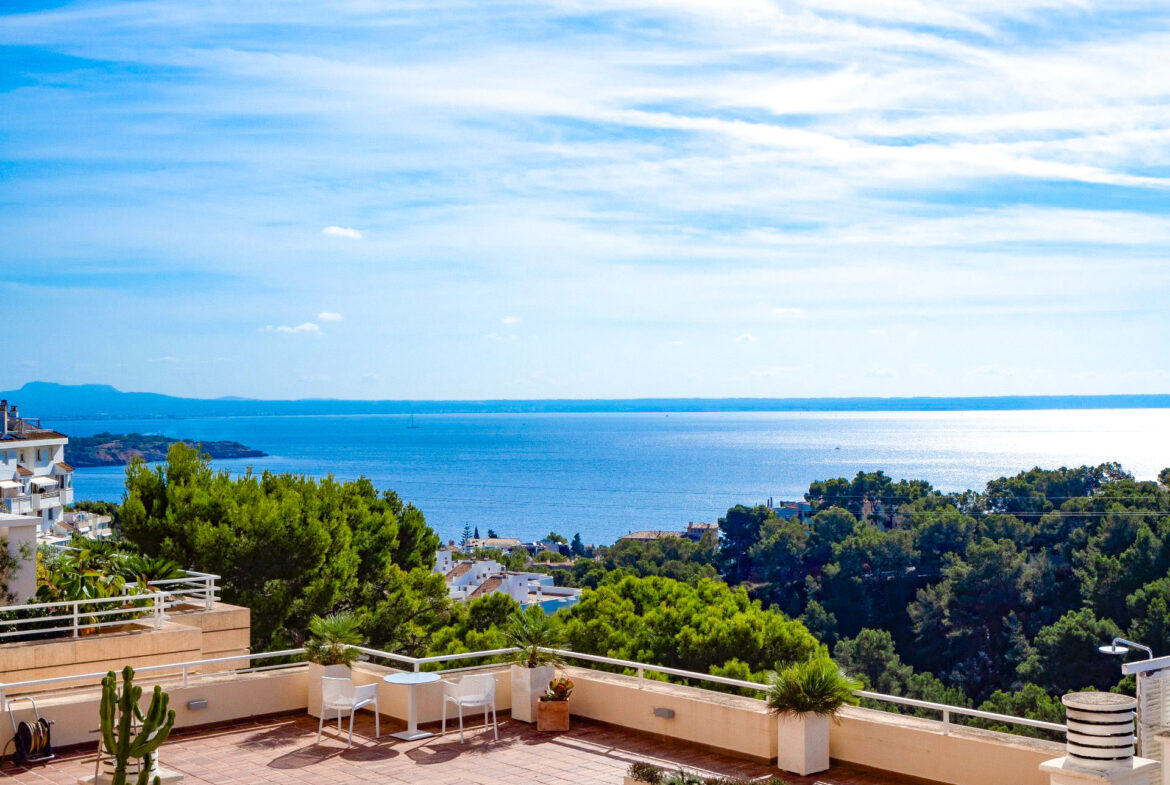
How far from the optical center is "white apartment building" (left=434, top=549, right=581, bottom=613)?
72.2 meters

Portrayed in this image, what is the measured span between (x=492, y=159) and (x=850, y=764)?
1577 inches

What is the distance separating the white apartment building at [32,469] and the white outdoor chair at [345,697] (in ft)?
143

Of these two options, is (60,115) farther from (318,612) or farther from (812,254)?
(812,254)

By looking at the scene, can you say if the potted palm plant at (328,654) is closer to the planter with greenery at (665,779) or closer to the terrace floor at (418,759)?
the terrace floor at (418,759)

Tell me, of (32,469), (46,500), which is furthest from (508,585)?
(32,469)

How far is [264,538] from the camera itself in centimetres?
2164

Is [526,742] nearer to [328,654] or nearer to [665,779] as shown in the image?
[328,654]

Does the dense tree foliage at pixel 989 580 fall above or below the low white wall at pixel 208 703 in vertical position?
below

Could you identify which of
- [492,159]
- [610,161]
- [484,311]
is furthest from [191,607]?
[484,311]

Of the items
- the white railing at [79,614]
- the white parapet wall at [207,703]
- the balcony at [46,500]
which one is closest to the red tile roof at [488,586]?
the balcony at [46,500]

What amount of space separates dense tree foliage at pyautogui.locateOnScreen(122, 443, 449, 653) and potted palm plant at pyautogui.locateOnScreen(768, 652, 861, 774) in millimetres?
13013

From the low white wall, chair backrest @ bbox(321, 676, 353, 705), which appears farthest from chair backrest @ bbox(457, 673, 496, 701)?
the low white wall

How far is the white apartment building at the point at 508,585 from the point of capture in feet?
237

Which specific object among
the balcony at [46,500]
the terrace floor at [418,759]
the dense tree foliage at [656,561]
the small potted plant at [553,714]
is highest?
the small potted plant at [553,714]
